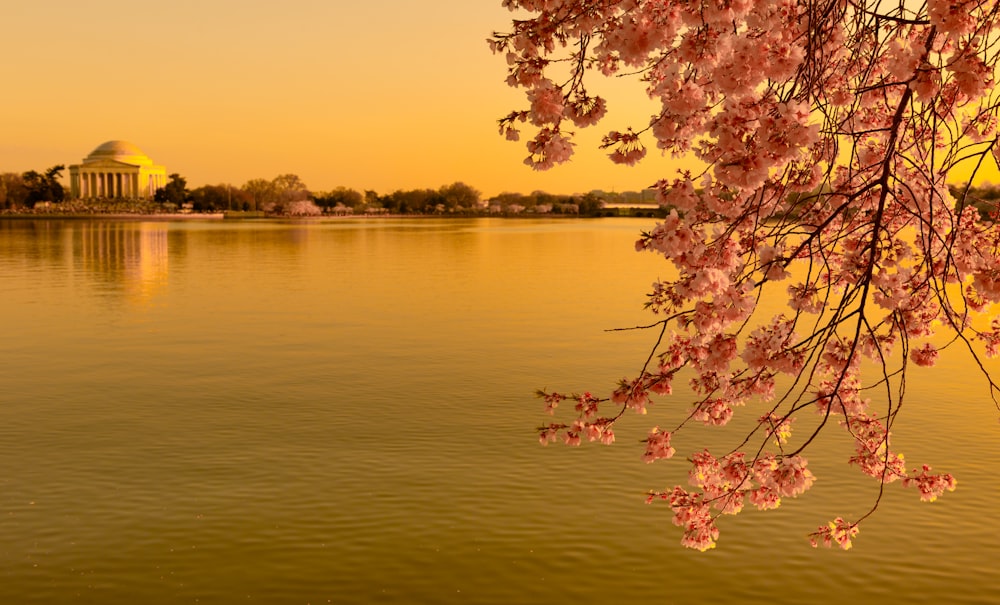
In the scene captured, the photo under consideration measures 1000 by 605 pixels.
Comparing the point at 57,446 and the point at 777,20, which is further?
the point at 57,446

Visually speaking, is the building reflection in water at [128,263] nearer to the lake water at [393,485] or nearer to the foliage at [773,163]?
the lake water at [393,485]

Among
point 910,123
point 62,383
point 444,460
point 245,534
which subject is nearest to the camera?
point 910,123

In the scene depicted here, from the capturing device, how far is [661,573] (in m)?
9.63

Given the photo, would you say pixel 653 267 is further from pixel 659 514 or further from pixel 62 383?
pixel 659 514

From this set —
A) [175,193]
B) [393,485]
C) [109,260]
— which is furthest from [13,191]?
[393,485]

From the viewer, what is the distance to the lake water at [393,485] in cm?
934

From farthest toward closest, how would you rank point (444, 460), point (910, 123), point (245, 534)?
1. point (444, 460)
2. point (245, 534)
3. point (910, 123)

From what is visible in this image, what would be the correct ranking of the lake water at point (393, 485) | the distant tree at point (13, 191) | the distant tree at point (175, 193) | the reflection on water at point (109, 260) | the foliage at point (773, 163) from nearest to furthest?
the foliage at point (773, 163) → the lake water at point (393, 485) → the reflection on water at point (109, 260) → the distant tree at point (13, 191) → the distant tree at point (175, 193)

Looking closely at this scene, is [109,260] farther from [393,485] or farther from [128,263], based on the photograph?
[393,485]

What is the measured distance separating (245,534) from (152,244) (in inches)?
2276

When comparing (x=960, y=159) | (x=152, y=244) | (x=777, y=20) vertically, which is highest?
(x=777, y=20)

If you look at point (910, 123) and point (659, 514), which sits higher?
point (910, 123)

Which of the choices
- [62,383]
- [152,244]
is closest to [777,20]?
[62,383]

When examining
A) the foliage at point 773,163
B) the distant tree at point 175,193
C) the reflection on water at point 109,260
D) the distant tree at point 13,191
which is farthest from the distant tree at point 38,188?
the foliage at point 773,163
